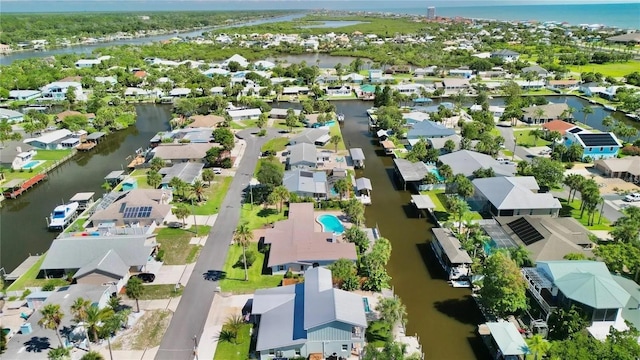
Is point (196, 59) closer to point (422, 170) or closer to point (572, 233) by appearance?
point (422, 170)

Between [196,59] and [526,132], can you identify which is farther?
[196,59]

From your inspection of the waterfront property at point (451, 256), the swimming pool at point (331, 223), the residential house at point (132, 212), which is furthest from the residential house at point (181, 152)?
the waterfront property at point (451, 256)

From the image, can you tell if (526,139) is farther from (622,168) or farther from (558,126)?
(622,168)

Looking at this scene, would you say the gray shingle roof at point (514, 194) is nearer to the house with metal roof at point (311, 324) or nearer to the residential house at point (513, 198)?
the residential house at point (513, 198)

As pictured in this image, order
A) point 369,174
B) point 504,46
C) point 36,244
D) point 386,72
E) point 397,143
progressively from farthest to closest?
1. point 504,46
2. point 386,72
3. point 397,143
4. point 369,174
5. point 36,244

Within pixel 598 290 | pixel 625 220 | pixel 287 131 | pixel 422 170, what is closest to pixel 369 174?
pixel 422 170

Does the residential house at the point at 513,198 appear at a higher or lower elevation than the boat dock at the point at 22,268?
higher

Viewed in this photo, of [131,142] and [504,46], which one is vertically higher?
[504,46]
